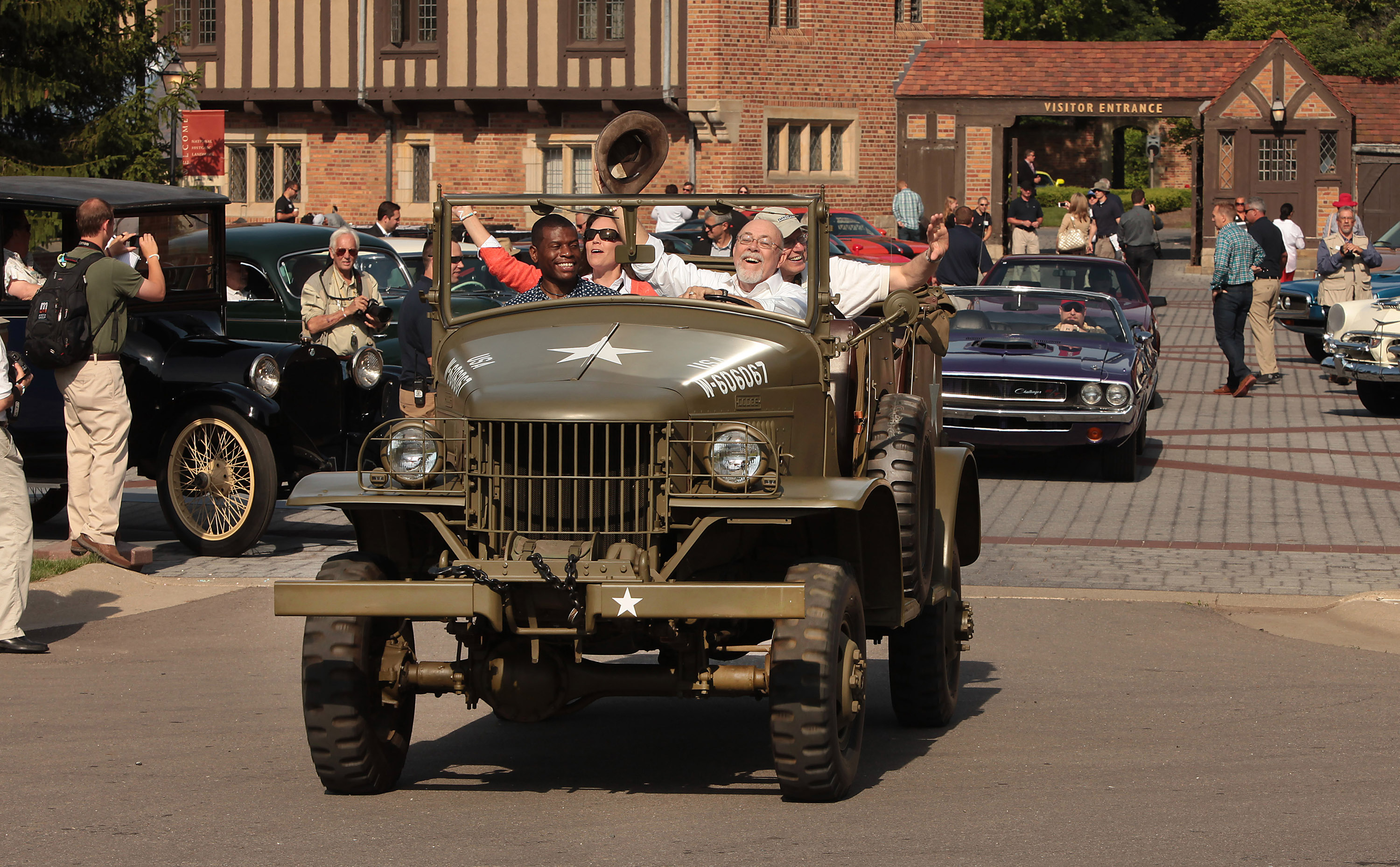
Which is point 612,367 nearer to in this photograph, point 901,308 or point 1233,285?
point 901,308

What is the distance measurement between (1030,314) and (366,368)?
654cm

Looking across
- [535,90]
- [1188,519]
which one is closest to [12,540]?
[1188,519]

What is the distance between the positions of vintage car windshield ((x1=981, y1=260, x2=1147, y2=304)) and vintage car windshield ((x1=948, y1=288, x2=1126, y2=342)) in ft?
5.45

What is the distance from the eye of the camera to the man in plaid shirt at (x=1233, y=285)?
19.9 metres

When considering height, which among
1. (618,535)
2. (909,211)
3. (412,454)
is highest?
(909,211)

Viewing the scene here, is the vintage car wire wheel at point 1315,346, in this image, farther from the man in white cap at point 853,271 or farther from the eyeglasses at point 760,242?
the eyeglasses at point 760,242

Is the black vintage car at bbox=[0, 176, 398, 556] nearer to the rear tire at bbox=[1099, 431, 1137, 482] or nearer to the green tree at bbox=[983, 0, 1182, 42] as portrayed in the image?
the rear tire at bbox=[1099, 431, 1137, 482]

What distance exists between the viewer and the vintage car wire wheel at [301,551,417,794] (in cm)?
569

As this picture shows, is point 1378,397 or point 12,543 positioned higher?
point 1378,397

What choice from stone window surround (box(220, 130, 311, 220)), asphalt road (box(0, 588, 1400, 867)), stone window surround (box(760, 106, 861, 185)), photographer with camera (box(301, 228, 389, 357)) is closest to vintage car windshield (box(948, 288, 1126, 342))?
photographer with camera (box(301, 228, 389, 357))

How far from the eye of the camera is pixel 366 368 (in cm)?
1158

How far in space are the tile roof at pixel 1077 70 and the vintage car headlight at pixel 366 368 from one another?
30.8 meters

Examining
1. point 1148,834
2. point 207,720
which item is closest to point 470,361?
point 207,720

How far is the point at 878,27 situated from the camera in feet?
138
